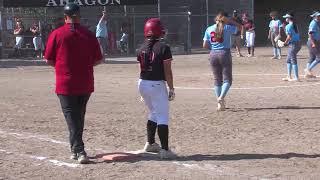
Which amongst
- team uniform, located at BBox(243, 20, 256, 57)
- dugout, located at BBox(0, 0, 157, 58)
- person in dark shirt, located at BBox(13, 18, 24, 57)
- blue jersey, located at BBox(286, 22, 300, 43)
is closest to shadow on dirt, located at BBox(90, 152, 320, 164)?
blue jersey, located at BBox(286, 22, 300, 43)

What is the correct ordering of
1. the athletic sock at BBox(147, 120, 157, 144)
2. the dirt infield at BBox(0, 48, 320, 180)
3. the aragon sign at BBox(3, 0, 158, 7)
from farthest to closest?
the aragon sign at BBox(3, 0, 158, 7)
the athletic sock at BBox(147, 120, 157, 144)
the dirt infield at BBox(0, 48, 320, 180)

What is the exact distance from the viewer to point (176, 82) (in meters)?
17.8

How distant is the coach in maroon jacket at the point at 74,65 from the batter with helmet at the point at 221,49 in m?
4.22

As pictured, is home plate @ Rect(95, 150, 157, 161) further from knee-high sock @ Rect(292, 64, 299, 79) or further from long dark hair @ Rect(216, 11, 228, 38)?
knee-high sock @ Rect(292, 64, 299, 79)

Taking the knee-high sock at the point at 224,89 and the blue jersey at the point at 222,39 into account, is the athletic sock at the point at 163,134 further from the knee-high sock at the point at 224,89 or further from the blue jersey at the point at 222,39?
the blue jersey at the point at 222,39

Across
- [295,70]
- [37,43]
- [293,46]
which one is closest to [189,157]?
[293,46]

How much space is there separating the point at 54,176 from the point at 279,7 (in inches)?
1519

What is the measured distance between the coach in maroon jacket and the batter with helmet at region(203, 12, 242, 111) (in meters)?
4.22

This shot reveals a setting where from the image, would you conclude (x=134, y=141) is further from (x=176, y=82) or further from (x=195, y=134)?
(x=176, y=82)

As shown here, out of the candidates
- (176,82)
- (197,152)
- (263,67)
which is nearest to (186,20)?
(263,67)

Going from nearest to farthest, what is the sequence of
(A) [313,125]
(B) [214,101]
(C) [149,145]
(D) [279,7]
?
(C) [149,145]
(A) [313,125]
(B) [214,101]
(D) [279,7]

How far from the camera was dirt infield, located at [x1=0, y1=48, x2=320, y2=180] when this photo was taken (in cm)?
774

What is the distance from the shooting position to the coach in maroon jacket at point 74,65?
26.4 feet

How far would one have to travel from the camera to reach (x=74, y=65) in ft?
26.4
